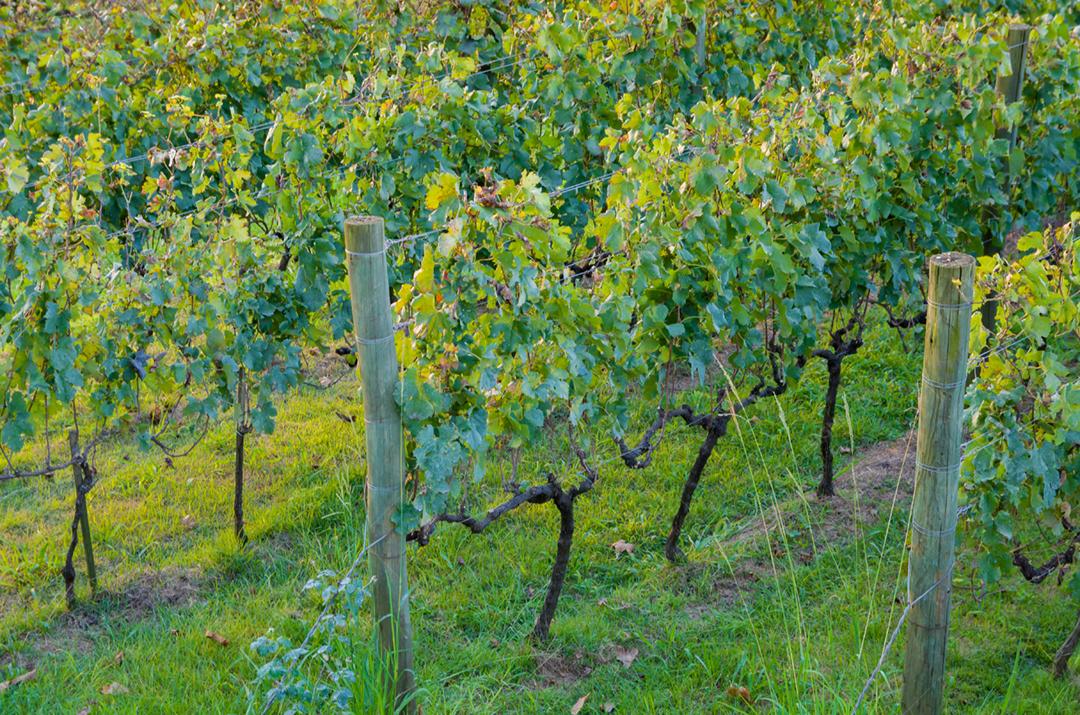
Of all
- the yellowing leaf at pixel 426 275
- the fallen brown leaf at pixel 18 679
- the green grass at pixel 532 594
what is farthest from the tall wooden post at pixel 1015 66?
the fallen brown leaf at pixel 18 679

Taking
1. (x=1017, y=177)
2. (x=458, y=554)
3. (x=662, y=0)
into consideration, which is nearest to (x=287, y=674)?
(x=458, y=554)

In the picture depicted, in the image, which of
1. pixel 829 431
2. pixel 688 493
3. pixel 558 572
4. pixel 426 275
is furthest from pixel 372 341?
pixel 829 431

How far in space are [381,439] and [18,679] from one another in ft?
5.72

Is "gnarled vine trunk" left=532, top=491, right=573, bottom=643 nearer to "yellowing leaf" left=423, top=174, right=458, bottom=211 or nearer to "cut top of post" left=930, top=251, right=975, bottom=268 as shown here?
"yellowing leaf" left=423, top=174, right=458, bottom=211

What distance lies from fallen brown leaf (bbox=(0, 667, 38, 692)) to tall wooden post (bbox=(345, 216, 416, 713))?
1416mm

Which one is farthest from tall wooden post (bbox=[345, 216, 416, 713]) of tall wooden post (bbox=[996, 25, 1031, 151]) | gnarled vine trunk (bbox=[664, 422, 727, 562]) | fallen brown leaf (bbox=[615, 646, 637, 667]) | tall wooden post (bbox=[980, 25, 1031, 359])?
tall wooden post (bbox=[996, 25, 1031, 151])

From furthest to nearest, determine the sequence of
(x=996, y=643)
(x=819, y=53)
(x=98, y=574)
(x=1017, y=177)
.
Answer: (x=819, y=53)
(x=1017, y=177)
(x=98, y=574)
(x=996, y=643)

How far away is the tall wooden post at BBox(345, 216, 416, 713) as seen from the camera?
2.80 m

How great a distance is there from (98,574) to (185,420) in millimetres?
1326

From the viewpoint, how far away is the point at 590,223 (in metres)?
5.61

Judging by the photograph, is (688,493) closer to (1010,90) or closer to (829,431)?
(829,431)

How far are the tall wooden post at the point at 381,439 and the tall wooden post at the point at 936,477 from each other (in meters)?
1.36

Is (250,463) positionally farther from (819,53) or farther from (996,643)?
(819,53)

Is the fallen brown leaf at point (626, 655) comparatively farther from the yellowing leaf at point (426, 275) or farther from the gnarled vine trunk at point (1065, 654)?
the yellowing leaf at point (426, 275)
